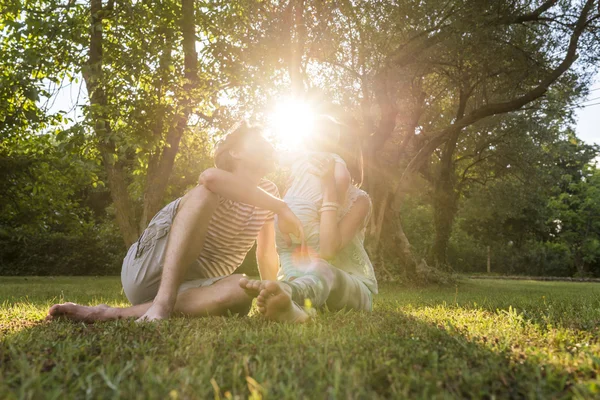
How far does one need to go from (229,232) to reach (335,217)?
31.6 inches

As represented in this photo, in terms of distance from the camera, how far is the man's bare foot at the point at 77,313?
10.2ft

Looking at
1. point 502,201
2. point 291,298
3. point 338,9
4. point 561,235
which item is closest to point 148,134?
point 338,9

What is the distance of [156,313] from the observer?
2.97 meters

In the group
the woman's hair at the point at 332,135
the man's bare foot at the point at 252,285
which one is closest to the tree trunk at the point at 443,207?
the woman's hair at the point at 332,135

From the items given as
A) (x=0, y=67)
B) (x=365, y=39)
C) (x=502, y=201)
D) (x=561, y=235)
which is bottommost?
(x=561, y=235)

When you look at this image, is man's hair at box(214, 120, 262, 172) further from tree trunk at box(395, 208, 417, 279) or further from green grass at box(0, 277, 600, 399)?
tree trunk at box(395, 208, 417, 279)

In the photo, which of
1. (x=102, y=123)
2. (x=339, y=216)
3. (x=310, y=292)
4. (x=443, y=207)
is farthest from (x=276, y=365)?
(x=443, y=207)

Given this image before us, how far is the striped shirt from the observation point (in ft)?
11.3

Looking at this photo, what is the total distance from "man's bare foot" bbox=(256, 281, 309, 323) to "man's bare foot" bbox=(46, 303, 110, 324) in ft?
3.92

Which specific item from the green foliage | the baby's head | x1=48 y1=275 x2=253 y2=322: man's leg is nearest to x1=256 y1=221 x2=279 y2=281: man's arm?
x1=48 y1=275 x2=253 y2=322: man's leg

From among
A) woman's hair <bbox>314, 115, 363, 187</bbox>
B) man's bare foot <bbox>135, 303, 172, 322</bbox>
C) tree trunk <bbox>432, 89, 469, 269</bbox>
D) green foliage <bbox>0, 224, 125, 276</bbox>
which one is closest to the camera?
man's bare foot <bbox>135, 303, 172, 322</bbox>

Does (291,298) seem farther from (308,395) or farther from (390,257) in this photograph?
(390,257)

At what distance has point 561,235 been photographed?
112 feet

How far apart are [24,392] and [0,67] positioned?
1262cm
